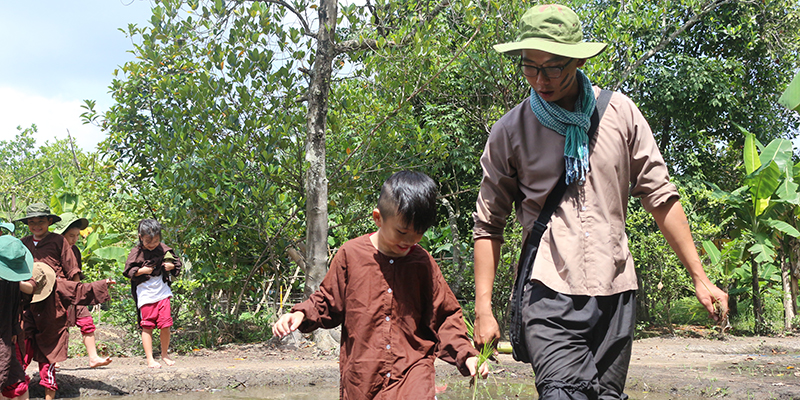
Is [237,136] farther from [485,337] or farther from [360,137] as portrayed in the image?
[485,337]

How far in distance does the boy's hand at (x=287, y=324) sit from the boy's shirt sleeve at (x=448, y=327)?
0.60m

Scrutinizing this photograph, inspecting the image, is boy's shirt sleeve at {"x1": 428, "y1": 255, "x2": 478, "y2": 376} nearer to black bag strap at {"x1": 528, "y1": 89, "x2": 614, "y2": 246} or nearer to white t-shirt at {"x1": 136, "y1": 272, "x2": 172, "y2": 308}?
black bag strap at {"x1": 528, "y1": 89, "x2": 614, "y2": 246}

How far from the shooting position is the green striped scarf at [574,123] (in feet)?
7.64

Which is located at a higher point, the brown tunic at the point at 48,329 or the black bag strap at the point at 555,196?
the black bag strap at the point at 555,196

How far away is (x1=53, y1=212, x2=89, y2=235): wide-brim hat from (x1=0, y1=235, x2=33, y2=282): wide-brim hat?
2.73 m

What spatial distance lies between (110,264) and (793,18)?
13090 mm

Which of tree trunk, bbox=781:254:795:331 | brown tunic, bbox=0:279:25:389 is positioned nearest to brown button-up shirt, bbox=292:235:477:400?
brown tunic, bbox=0:279:25:389

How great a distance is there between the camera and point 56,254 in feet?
21.0

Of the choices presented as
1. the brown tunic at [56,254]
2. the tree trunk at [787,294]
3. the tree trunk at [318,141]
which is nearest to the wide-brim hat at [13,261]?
the brown tunic at [56,254]

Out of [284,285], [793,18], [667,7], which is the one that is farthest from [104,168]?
[793,18]

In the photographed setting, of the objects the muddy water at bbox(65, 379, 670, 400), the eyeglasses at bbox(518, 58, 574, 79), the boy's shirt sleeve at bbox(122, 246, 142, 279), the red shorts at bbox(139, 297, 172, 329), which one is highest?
the eyeglasses at bbox(518, 58, 574, 79)

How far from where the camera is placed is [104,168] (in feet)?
29.2

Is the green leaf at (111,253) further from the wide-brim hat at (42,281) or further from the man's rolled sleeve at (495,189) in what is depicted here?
the man's rolled sleeve at (495,189)

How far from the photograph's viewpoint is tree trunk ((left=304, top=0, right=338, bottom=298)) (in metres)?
8.15
